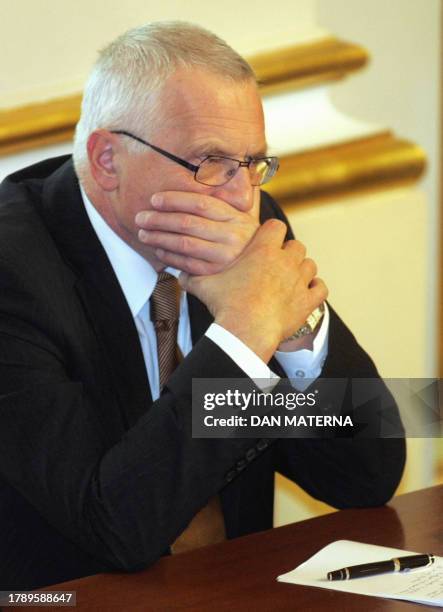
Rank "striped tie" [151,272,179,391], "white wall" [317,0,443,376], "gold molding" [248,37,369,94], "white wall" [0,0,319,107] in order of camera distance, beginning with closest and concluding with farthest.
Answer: "striped tie" [151,272,179,391], "white wall" [0,0,319,107], "gold molding" [248,37,369,94], "white wall" [317,0,443,376]

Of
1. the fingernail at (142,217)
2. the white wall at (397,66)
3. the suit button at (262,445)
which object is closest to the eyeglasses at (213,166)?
the fingernail at (142,217)

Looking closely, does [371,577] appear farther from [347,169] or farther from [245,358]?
[347,169]

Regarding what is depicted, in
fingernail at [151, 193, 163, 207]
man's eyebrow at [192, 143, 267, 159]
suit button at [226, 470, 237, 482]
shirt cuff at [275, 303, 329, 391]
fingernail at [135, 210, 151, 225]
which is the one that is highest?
man's eyebrow at [192, 143, 267, 159]

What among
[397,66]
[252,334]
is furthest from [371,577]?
[397,66]

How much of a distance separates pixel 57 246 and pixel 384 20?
1630 mm

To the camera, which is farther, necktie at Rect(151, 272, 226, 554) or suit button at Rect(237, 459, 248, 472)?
necktie at Rect(151, 272, 226, 554)

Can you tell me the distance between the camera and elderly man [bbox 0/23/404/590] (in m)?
1.65

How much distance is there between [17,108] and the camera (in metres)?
2.48

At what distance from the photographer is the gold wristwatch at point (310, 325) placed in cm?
199

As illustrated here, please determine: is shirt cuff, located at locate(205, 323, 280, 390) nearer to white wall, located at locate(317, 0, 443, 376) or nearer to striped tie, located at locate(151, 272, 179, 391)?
striped tie, located at locate(151, 272, 179, 391)

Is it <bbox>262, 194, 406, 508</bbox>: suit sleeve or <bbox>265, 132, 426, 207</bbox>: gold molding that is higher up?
<bbox>265, 132, 426, 207</bbox>: gold molding

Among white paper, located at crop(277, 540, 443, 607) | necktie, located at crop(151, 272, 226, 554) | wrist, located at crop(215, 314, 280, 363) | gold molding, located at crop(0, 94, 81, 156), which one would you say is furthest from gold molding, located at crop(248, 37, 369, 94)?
white paper, located at crop(277, 540, 443, 607)

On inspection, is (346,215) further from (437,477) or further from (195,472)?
(195,472)

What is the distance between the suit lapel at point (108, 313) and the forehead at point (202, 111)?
0.77ft
